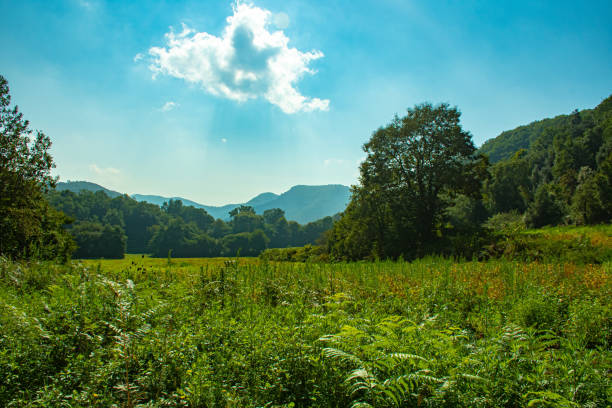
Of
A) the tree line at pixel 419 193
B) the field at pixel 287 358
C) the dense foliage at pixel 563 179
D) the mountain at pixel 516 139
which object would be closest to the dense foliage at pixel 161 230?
the tree line at pixel 419 193

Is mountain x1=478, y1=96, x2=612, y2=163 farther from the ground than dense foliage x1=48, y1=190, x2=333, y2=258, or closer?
farther from the ground

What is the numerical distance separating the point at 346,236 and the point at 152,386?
2412 centimetres

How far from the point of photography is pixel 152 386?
2.71 metres

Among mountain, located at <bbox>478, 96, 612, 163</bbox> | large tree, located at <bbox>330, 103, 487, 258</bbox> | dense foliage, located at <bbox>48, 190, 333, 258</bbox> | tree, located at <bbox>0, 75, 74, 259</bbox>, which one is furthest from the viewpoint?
mountain, located at <bbox>478, 96, 612, 163</bbox>

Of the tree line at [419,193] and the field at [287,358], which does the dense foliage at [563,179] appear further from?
the field at [287,358]

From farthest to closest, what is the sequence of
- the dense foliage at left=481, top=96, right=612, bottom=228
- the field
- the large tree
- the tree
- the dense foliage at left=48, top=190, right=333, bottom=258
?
the dense foliage at left=48, top=190, right=333, bottom=258 → the dense foliage at left=481, top=96, right=612, bottom=228 → the large tree → the tree → the field

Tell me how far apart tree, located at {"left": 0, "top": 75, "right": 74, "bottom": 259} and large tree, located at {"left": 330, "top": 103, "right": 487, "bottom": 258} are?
21004 millimetres

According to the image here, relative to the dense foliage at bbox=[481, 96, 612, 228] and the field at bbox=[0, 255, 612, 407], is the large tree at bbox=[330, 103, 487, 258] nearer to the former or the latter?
the dense foliage at bbox=[481, 96, 612, 228]

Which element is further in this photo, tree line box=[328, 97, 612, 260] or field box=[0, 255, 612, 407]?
tree line box=[328, 97, 612, 260]

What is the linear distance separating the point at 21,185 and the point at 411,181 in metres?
27.5

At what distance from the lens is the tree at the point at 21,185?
17844 mm

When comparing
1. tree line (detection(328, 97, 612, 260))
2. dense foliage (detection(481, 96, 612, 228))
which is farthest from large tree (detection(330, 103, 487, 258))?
dense foliage (detection(481, 96, 612, 228))

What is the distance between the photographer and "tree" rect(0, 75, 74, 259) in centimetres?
1784

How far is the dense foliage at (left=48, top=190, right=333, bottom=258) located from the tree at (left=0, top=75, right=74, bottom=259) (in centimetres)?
3348
